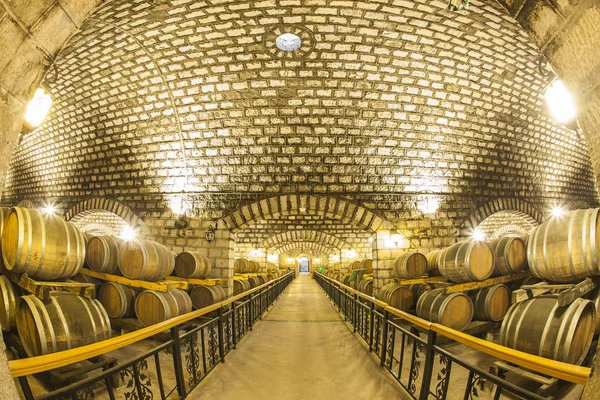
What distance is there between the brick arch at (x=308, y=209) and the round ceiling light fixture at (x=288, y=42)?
320 cm

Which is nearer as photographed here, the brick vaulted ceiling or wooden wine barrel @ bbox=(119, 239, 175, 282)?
wooden wine barrel @ bbox=(119, 239, 175, 282)

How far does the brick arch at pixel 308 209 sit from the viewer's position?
6.80 meters

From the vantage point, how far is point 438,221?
7.23 m

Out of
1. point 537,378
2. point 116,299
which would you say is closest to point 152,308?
point 116,299

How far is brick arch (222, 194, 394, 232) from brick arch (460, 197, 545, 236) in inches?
85.8

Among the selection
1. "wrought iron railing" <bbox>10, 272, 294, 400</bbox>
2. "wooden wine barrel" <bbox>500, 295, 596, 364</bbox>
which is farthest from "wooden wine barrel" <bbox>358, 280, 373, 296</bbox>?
"wooden wine barrel" <bbox>500, 295, 596, 364</bbox>

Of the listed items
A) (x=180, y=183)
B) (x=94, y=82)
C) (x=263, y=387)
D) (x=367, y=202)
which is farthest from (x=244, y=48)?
(x=263, y=387)

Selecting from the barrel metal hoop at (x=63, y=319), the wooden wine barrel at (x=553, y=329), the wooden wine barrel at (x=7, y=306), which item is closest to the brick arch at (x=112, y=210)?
the wooden wine barrel at (x=7, y=306)

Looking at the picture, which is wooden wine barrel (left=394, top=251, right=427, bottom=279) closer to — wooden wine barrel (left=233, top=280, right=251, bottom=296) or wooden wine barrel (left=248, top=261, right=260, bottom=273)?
wooden wine barrel (left=233, top=280, right=251, bottom=296)

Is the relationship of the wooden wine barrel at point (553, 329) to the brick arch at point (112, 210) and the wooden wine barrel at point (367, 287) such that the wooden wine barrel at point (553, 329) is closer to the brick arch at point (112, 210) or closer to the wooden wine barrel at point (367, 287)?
the wooden wine barrel at point (367, 287)

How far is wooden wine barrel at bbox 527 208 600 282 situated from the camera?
261 centimetres

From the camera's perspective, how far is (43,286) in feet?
7.93

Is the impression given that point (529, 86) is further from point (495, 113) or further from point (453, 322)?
point (453, 322)

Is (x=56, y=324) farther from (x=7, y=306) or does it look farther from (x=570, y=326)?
(x=570, y=326)
